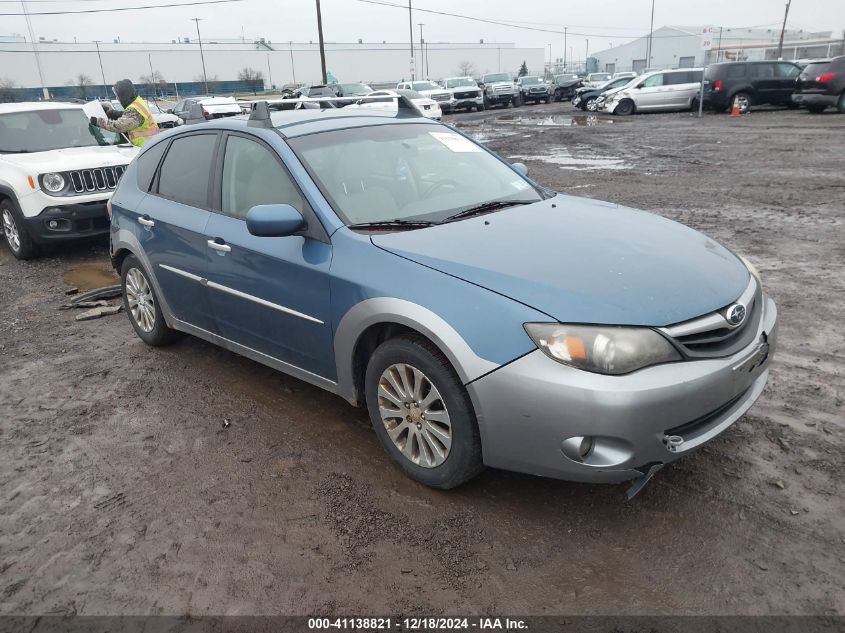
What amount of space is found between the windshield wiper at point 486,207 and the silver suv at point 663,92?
2471 centimetres

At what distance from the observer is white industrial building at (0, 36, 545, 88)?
9175 centimetres

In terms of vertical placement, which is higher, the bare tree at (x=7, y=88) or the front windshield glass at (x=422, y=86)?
the bare tree at (x=7, y=88)

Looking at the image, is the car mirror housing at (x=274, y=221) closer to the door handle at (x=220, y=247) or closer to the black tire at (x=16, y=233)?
the door handle at (x=220, y=247)

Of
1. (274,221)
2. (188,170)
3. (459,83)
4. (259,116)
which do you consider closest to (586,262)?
(274,221)

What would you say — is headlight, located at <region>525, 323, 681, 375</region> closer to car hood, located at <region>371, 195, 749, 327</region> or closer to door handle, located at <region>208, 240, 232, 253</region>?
car hood, located at <region>371, 195, 749, 327</region>

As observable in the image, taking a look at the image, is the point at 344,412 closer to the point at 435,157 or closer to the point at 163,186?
the point at 435,157

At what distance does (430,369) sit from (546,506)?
0.85m

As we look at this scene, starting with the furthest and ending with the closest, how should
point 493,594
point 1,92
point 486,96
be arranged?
point 1,92
point 486,96
point 493,594

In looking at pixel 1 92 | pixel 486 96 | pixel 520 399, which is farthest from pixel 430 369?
pixel 1 92

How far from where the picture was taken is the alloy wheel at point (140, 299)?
16.3 ft

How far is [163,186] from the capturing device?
462 centimetres

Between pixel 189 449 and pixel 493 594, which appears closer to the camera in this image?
pixel 493 594

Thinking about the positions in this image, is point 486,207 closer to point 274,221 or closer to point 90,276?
point 274,221

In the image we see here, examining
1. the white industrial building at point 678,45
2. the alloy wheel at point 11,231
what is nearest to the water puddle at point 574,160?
the alloy wheel at point 11,231
